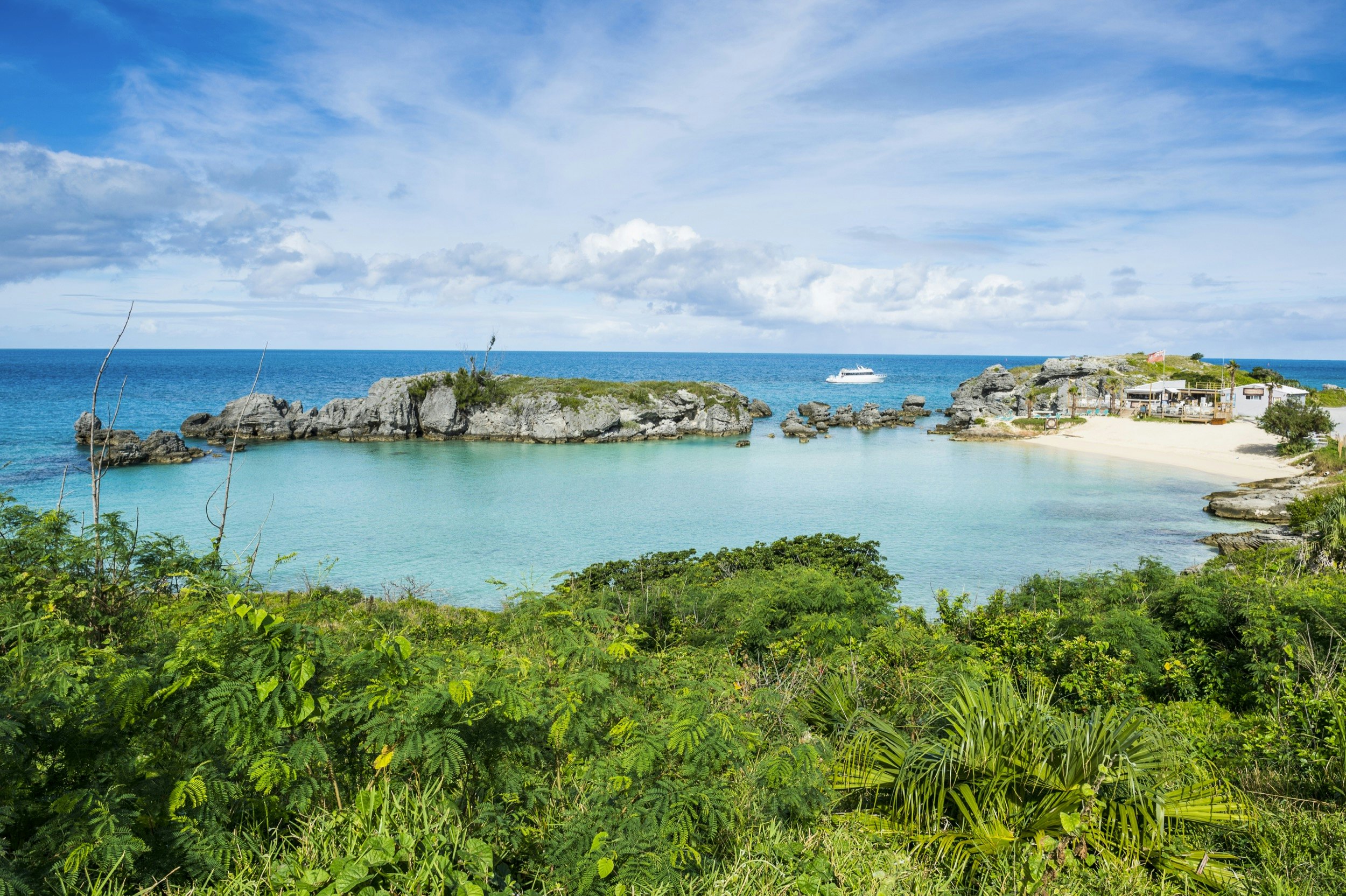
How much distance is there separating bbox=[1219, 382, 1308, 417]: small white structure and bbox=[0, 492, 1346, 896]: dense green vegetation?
57.8 metres

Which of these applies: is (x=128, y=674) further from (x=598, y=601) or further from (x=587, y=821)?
(x=598, y=601)

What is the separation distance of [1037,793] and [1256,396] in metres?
67.3

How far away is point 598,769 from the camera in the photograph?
13.2ft

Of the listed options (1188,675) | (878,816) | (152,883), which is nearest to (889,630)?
(1188,675)

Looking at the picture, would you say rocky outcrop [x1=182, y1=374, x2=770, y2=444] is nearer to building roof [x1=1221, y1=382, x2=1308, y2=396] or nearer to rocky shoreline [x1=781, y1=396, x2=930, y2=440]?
rocky shoreline [x1=781, y1=396, x2=930, y2=440]

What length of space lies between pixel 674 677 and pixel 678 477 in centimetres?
3220

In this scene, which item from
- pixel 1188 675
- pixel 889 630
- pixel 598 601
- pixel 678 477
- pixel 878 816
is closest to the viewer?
pixel 878 816

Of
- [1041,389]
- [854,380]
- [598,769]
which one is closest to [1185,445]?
[1041,389]

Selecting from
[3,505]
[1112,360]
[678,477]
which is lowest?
[678,477]

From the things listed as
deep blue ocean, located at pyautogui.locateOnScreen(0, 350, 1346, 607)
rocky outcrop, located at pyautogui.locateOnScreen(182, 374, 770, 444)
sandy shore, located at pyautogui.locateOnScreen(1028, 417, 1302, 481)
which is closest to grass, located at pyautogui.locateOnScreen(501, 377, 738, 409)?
rocky outcrop, located at pyautogui.locateOnScreen(182, 374, 770, 444)

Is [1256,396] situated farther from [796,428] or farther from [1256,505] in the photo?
[796,428]

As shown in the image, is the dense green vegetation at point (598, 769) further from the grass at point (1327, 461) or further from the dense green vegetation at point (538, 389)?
the dense green vegetation at point (538, 389)

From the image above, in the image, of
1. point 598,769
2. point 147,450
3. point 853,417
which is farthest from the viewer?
point 853,417

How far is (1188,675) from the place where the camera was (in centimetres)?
792
